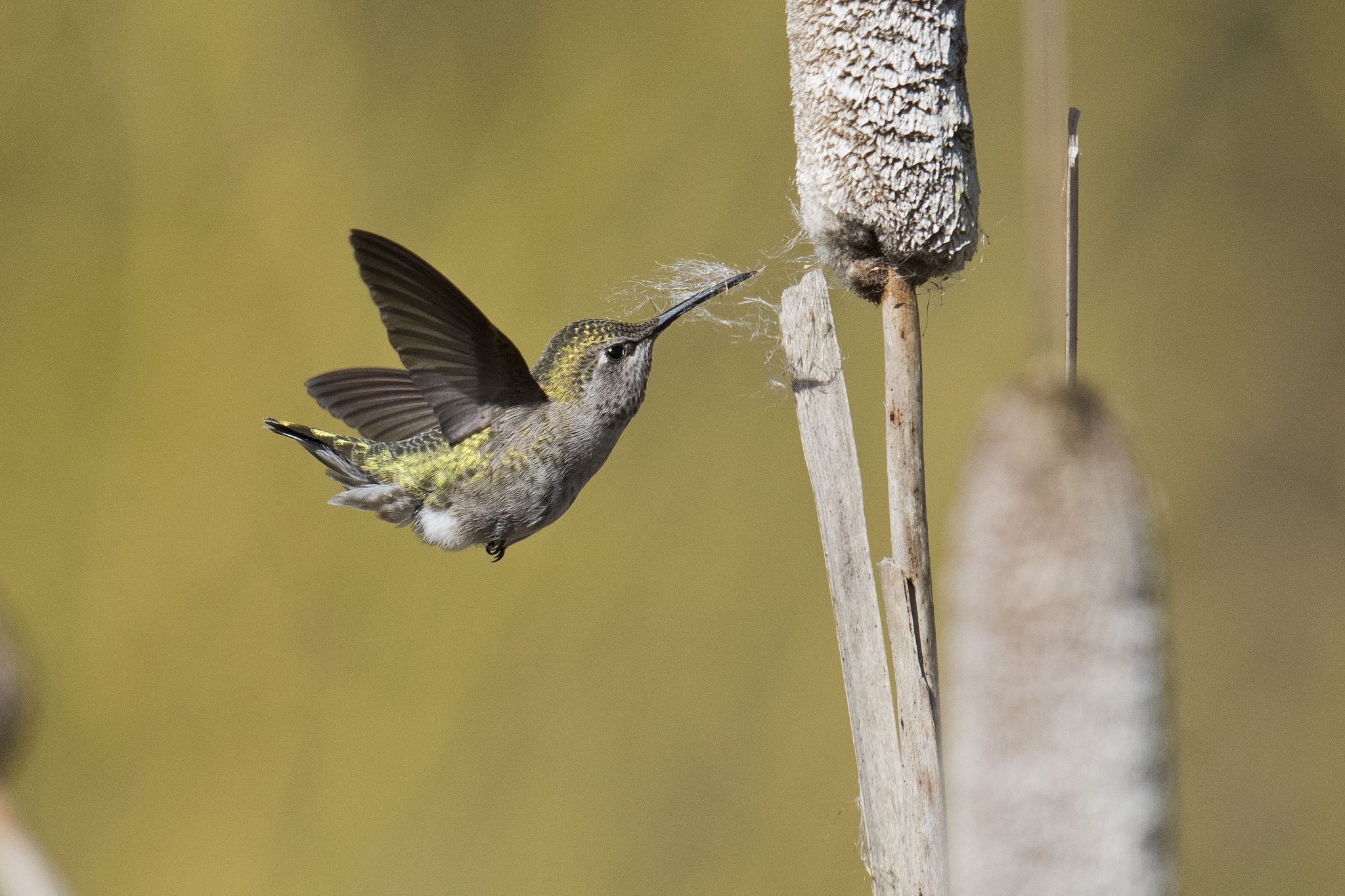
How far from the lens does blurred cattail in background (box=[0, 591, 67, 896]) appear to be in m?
0.89

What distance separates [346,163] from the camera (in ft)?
11.9

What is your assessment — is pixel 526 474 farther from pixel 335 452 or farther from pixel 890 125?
pixel 890 125

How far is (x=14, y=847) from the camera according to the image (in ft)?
3.01

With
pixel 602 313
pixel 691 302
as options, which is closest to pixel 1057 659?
pixel 691 302

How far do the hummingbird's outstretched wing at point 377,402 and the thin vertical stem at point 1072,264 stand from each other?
111 centimetres

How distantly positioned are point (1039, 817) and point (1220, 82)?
365cm

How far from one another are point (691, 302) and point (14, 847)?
1.09 meters

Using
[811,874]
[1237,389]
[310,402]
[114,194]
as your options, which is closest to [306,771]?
[310,402]

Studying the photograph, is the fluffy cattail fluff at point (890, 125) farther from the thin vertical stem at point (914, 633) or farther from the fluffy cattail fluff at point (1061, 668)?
the fluffy cattail fluff at point (1061, 668)

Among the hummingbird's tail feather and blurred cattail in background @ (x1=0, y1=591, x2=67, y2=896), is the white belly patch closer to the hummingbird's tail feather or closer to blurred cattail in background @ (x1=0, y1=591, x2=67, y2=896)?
the hummingbird's tail feather

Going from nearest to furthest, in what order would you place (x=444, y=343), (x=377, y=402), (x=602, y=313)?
(x=444, y=343), (x=377, y=402), (x=602, y=313)

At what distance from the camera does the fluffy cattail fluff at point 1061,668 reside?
0.57 m

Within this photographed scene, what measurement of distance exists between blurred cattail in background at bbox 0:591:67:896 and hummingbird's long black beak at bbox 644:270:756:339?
986mm

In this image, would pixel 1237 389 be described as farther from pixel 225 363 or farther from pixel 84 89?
pixel 84 89
